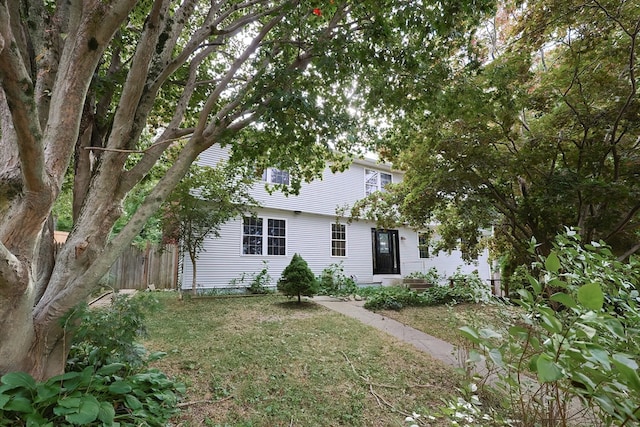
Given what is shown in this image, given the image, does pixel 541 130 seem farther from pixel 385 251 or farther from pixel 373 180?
pixel 385 251

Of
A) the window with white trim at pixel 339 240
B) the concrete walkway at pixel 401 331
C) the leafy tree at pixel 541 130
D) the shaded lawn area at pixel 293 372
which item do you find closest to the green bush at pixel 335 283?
the window with white trim at pixel 339 240

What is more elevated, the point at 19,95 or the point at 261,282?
the point at 19,95

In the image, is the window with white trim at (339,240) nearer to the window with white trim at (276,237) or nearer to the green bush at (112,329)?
the window with white trim at (276,237)

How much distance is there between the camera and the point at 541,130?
5.87m

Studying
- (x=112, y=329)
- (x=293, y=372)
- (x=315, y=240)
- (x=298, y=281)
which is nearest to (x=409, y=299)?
(x=298, y=281)

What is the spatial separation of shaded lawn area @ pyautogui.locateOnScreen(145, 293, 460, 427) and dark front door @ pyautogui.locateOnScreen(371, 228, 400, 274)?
298 inches

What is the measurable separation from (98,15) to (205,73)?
12.4 feet

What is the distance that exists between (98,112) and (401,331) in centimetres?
631

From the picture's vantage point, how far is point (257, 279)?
10305mm

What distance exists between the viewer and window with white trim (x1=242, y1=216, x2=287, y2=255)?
1070 cm

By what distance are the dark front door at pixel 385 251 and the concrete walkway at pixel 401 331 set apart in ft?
15.4

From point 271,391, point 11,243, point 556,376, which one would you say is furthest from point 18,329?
point 556,376

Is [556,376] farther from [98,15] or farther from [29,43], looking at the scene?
[29,43]

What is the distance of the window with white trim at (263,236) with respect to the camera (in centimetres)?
1070
